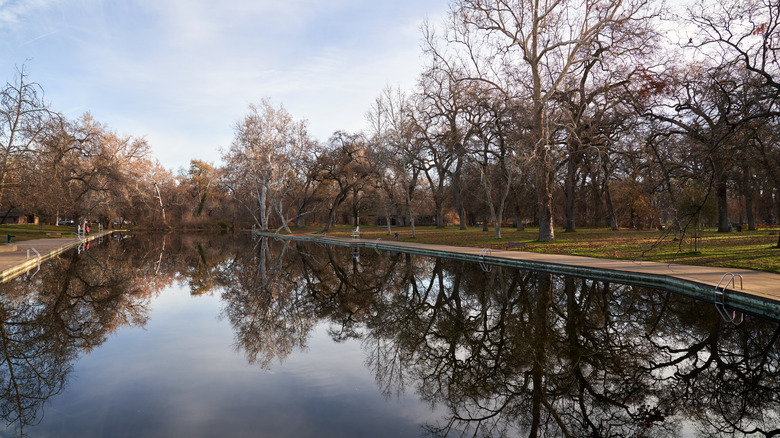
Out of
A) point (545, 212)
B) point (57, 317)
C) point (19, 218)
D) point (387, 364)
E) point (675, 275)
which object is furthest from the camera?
point (19, 218)

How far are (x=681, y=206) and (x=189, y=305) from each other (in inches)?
710

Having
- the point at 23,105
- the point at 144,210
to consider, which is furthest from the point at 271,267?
the point at 144,210

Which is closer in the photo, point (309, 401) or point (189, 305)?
point (309, 401)

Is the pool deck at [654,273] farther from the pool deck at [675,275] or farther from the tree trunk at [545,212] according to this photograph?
the tree trunk at [545,212]

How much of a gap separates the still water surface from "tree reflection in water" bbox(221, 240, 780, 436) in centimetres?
3

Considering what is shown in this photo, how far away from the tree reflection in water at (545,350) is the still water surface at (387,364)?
0.03 metres

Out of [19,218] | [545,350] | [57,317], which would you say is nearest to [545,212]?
[545,350]

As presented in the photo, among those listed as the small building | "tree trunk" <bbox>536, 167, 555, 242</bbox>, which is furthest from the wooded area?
the small building

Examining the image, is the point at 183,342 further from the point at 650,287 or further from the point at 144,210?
the point at 144,210

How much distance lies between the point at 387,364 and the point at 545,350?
2334 millimetres

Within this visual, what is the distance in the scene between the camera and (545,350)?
251 inches

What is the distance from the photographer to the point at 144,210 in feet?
191

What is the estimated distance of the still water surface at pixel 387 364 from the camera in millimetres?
4418

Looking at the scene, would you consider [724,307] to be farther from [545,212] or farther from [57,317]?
[545,212]
